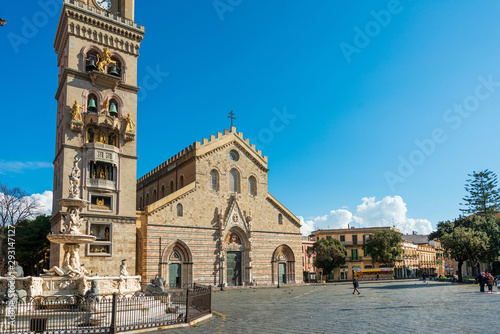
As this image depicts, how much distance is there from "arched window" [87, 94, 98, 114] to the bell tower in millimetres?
79

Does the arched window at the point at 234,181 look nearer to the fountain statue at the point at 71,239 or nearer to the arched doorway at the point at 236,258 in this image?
the arched doorway at the point at 236,258

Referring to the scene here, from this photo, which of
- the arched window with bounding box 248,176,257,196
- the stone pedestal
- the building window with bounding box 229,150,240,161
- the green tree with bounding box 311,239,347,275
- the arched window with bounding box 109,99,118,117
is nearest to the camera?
the stone pedestal

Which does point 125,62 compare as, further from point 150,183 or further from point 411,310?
point 411,310

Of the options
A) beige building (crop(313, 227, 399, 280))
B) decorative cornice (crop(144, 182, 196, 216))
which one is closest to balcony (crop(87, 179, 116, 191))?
decorative cornice (crop(144, 182, 196, 216))

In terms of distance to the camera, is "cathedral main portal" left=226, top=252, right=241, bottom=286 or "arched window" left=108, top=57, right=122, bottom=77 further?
"cathedral main portal" left=226, top=252, right=241, bottom=286

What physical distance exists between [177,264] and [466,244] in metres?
29.5

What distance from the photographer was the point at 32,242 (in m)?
46.0

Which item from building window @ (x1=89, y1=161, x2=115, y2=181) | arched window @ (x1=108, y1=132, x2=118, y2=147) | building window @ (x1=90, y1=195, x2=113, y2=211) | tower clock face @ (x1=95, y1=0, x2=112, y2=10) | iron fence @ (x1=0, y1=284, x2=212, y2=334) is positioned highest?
tower clock face @ (x1=95, y1=0, x2=112, y2=10)

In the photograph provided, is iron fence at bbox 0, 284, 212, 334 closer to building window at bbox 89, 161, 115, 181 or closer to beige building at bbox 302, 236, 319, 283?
building window at bbox 89, 161, 115, 181

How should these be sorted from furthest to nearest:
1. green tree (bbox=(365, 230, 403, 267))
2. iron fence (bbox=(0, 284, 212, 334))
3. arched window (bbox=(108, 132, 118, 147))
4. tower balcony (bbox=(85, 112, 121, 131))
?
green tree (bbox=(365, 230, 403, 267)) < arched window (bbox=(108, 132, 118, 147)) < tower balcony (bbox=(85, 112, 121, 131)) < iron fence (bbox=(0, 284, 212, 334))

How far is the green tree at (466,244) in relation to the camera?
41.6 metres

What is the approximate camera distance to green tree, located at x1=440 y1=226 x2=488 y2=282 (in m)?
41.6

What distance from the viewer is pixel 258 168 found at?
46.9m

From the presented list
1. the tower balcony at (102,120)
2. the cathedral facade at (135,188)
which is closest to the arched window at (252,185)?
the cathedral facade at (135,188)
